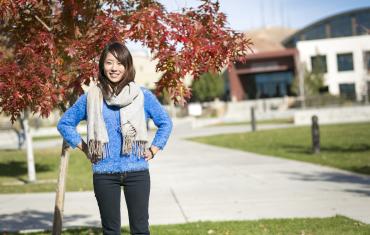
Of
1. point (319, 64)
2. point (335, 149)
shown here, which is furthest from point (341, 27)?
point (335, 149)

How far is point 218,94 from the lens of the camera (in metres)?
75.7

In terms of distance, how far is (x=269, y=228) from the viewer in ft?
23.5

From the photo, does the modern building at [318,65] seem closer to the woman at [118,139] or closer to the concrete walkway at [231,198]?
the concrete walkway at [231,198]

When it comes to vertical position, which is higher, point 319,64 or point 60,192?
point 319,64

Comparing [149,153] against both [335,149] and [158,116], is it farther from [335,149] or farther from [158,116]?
[335,149]

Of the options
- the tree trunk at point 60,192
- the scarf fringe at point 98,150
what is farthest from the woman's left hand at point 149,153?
the tree trunk at point 60,192

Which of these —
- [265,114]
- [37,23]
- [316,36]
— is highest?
[316,36]

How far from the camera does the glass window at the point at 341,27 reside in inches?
3142

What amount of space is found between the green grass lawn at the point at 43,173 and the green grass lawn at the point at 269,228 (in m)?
5.19

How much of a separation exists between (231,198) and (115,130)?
608cm

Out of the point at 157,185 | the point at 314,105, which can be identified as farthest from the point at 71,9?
the point at 314,105

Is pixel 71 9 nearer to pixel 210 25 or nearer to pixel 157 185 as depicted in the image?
pixel 210 25

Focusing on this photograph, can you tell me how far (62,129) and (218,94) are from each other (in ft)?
234

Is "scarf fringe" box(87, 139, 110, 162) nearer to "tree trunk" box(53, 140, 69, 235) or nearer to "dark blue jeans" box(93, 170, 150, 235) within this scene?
"dark blue jeans" box(93, 170, 150, 235)
